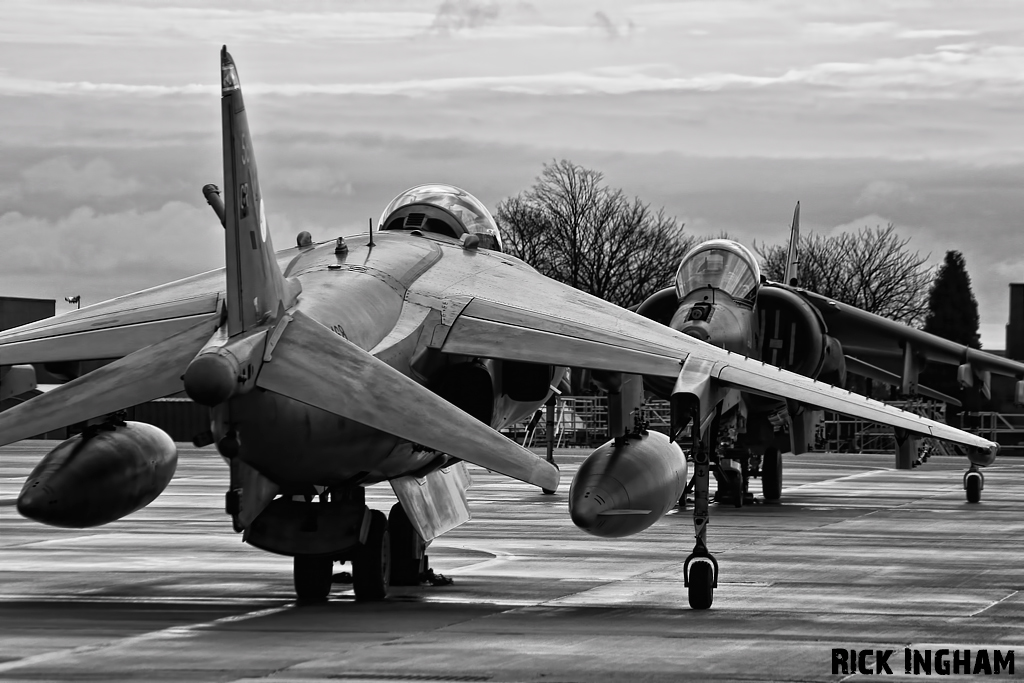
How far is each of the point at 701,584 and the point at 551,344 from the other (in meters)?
2.44

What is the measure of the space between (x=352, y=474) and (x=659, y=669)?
11.3 feet

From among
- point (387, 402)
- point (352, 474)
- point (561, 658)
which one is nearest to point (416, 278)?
point (352, 474)

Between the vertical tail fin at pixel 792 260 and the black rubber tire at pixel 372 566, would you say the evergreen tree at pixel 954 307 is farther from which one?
the black rubber tire at pixel 372 566

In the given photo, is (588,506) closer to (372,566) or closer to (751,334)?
(372,566)

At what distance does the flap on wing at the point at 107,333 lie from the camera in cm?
1384

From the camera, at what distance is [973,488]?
90.5 feet

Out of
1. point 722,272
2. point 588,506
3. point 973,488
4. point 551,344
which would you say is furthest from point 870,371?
point 588,506

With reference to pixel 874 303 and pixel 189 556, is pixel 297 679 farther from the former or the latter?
pixel 874 303

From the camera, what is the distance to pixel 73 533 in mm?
21250

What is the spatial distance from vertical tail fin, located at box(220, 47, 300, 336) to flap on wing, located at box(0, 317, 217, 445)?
1.93 ft

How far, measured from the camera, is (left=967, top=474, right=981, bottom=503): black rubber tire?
90.2 ft

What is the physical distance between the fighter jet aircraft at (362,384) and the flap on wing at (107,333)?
2 cm

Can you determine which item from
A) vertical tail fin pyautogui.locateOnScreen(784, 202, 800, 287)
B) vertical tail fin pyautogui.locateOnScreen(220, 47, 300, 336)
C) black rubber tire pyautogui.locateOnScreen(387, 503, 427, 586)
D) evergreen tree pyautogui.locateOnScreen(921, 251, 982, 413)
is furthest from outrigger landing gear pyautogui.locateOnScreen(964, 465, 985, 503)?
evergreen tree pyautogui.locateOnScreen(921, 251, 982, 413)

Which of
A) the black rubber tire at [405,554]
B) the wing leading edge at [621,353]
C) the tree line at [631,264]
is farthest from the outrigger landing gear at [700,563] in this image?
the tree line at [631,264]
